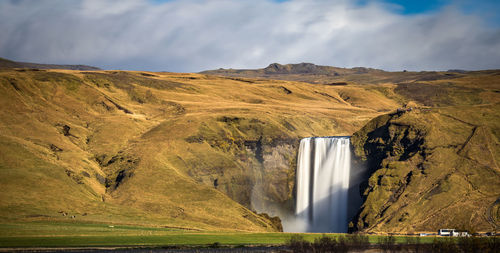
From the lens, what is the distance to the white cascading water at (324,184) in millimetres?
119688

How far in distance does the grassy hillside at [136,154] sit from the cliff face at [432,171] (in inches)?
829

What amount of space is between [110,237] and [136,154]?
46337 mm

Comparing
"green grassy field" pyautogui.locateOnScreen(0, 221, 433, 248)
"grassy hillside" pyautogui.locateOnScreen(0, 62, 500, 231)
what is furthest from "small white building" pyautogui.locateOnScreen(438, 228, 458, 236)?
"green grassy field" pyautogui.locateOnScreen(0, 221, 433, 248)

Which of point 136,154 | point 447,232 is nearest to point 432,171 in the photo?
point 447,232

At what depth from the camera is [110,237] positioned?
7669cm

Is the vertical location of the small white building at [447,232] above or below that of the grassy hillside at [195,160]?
below

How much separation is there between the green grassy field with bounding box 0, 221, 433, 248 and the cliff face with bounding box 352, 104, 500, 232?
15.6 metres

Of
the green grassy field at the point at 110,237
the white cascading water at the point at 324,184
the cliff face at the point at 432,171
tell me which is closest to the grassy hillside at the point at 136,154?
the white cascading water at the point at 324,184

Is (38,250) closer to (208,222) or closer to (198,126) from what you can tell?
(208,222)

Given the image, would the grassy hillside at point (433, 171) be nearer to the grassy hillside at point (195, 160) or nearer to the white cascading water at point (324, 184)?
the grassy hillside at point (195, 160)

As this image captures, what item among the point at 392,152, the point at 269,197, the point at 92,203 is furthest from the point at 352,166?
the point at 92,203

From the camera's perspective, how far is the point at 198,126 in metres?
135

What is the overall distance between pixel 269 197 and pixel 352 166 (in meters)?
20.2

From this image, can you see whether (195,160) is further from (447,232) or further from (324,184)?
(447,232)
